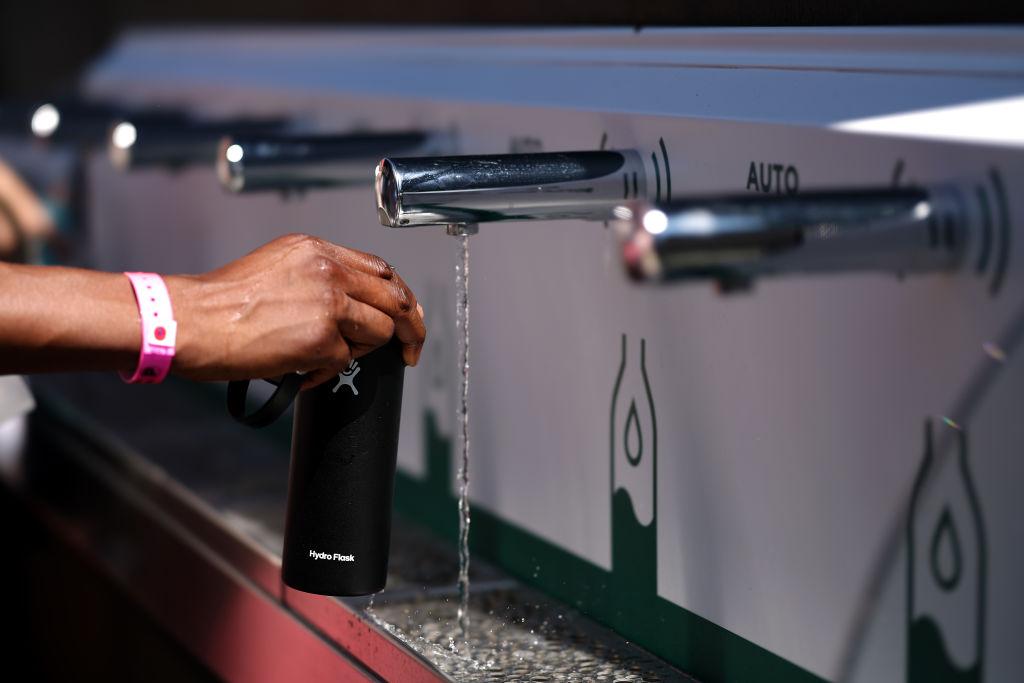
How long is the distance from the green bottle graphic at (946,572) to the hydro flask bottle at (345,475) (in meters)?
0.37

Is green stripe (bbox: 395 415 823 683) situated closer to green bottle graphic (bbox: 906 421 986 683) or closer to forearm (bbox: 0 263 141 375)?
green bottle graphic (bbox: 906 421 986 683)

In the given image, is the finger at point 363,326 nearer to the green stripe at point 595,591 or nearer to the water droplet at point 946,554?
the green stripe at point 595,591

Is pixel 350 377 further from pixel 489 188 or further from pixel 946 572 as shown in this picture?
pixel 946 572

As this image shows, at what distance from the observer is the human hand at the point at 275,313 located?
0.86 m

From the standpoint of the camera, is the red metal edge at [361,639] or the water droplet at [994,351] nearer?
the water droplet at [994,351]

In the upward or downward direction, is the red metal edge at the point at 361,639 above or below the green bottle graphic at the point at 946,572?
below

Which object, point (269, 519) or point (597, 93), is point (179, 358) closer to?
point (597, 93)

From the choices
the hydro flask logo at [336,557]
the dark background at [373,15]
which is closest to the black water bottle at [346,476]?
the hydro flask logo at [336,557]

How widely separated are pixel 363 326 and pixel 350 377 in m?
0.06

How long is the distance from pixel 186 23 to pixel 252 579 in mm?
1078

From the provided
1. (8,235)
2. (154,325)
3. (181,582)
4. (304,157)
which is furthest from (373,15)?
(8,235)

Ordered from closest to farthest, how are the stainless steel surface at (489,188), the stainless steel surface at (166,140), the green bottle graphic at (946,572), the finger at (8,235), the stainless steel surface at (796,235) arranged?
the stainless steel surface at (796,235)
the green bottle graphic at (946,572)
the stainless steel surface at (489,188)
the stainless steel surface at (166,140)
the finger at (8,235)

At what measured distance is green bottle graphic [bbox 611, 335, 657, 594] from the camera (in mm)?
964

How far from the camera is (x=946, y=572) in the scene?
70 centimetres
